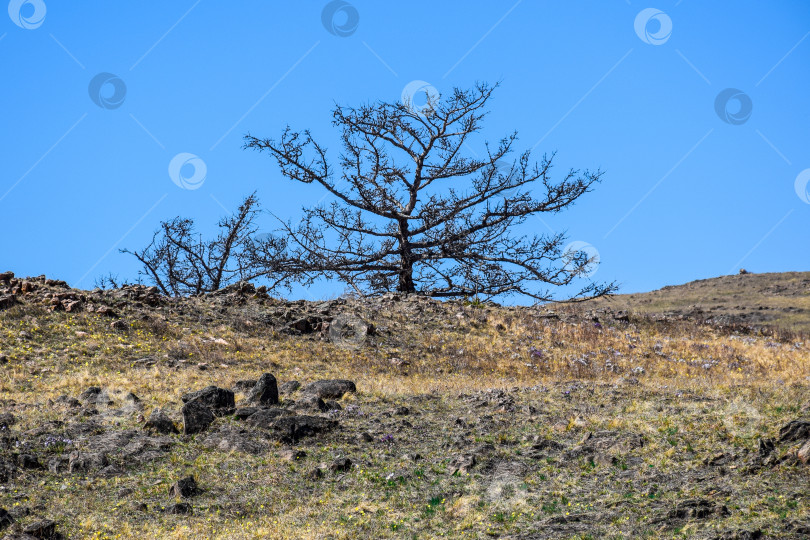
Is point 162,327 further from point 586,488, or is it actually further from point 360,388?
point 586,488

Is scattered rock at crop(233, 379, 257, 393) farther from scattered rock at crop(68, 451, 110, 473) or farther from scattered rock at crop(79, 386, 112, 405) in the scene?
scattered rock at crop(68, 451, 110, 473)

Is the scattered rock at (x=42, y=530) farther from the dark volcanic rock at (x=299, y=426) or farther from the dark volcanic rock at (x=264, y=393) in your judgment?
the dark volcanic rock at (x=264, y=393)

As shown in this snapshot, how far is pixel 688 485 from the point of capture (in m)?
8.07

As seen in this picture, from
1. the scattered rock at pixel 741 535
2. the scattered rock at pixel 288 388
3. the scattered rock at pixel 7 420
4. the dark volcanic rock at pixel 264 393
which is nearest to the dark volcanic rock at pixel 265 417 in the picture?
the dark volcanic rock at pixel 264 393

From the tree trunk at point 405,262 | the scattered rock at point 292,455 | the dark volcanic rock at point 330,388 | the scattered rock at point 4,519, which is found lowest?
the scattered rock at point 4,519

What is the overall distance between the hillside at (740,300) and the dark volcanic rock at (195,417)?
78.0ft

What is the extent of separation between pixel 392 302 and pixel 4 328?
10512 mm

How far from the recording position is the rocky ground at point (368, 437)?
7699 millimetres

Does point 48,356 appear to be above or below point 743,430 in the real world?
above

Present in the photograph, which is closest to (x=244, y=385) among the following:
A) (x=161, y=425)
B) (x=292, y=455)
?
(x=161, y=425)

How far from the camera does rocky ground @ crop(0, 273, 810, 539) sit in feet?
25.3

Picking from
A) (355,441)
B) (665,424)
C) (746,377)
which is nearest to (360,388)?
(355,441)

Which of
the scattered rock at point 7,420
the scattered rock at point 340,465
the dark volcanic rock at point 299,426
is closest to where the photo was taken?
the scattered rock at point 340,465

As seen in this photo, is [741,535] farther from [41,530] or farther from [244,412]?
[244,412]
